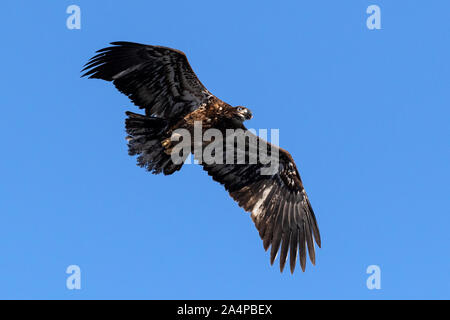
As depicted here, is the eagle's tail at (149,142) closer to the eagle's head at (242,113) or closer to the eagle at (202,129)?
the eagle at (202,129)

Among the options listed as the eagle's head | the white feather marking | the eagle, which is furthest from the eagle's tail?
the white feather marking

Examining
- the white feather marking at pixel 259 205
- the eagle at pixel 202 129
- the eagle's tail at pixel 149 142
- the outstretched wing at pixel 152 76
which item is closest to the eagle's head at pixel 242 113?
the eagle at pixel 202 129

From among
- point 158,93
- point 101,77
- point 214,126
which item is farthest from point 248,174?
point 101,77

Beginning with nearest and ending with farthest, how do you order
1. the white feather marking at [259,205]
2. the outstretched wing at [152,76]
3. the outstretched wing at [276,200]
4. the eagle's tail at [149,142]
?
1. the outstretched wing at [152,76]
2. the eagle's tail at [149,142]
3. the outstretched wing at [276,200]
4. the white feather marking at [259,205]

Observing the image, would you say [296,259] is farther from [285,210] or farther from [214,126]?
[214,126]

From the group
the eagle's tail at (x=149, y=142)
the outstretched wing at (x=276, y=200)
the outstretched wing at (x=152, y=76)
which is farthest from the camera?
the outstretched wing at (x=276, y=200)

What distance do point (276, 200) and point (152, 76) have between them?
12.5ft

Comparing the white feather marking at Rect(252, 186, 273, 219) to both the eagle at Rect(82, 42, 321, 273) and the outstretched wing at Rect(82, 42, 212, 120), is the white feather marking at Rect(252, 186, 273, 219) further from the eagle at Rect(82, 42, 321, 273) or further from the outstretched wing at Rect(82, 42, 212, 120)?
the outstretched wing at Rect(82, 42, 212, 120)

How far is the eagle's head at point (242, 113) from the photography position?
11273mm

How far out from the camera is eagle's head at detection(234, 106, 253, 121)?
37.0 ft

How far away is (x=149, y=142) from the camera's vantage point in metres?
11.8

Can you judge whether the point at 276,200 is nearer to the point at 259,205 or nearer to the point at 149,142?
the point at 259,205

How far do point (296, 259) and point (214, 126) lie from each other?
326cm

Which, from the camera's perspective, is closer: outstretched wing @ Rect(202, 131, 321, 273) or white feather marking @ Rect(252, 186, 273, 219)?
outstretched wing @ Rect(202, 131, 321, 273)
